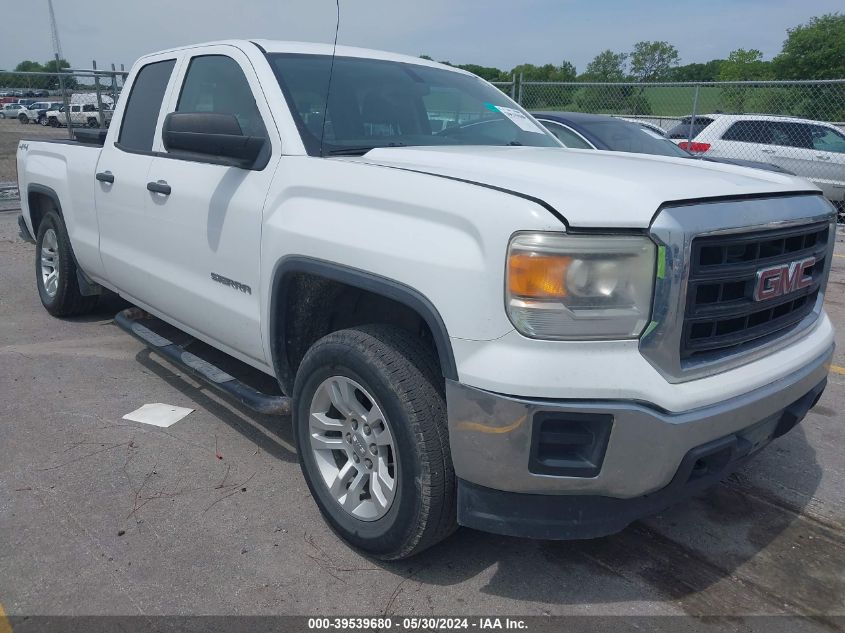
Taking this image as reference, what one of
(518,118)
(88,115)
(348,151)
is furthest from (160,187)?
(88,115)

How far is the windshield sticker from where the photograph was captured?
3.91 meters

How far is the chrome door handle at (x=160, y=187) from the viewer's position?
11.9 feet

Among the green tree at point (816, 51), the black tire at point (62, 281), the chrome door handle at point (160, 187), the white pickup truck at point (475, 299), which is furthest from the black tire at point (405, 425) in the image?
the green tree at point (816, 51)

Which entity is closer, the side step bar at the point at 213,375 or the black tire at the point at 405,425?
the black tire at the point at 405,425

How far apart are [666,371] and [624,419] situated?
0.21 metres

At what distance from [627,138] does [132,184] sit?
5.90 m

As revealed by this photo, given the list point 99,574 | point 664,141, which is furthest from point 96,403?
point 664,141

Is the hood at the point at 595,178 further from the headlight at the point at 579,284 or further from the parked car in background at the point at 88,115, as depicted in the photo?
the parked car in background at the point at 88,115

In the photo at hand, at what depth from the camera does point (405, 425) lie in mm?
2332

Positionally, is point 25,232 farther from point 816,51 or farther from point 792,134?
point 816,51

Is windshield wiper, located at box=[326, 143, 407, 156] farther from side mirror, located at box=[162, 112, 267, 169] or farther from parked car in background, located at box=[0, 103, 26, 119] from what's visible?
parked car in background, located at box=[0, 103, 26, 119]

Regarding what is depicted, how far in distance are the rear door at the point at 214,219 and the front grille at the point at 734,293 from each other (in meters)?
1.76

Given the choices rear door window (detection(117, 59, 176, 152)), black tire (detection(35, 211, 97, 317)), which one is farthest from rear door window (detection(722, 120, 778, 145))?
black tire (detection(35, 211, 97, 317))

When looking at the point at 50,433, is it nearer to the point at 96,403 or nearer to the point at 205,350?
the point at 96,403
